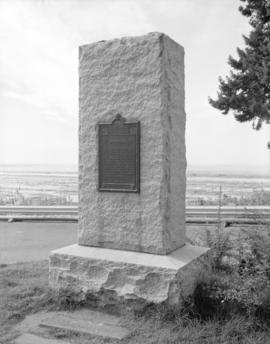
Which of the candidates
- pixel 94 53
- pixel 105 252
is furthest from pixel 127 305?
pixel 94 53

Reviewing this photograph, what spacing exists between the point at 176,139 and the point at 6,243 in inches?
218

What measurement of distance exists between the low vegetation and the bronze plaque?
1.25m

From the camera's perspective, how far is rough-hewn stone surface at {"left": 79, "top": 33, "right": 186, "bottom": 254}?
4152 millimetres

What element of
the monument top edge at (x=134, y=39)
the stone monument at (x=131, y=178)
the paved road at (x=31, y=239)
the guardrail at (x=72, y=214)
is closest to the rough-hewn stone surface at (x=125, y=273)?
the stone monument at (x=131, y=178)

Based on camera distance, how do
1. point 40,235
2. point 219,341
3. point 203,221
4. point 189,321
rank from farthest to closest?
point 203,221, point 40,235, point 189,321, point 219,341

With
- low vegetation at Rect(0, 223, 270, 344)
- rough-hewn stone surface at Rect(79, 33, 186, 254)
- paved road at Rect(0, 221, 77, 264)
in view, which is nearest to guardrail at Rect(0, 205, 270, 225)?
paved road at Rect(0, 221, 77, 264)

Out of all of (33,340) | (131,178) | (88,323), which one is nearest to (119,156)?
(131,178)

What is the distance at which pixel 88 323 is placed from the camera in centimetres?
384

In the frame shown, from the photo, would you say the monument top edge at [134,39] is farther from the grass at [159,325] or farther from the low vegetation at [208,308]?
the grass at [159,325]

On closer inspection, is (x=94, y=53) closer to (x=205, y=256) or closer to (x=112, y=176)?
(x=112, y=176)

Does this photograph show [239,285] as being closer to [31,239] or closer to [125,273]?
[125,273]

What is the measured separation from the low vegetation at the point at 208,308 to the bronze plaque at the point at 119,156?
125 cm

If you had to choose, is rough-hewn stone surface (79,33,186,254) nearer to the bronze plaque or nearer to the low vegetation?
the bronze plaque

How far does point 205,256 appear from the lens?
4.53m
